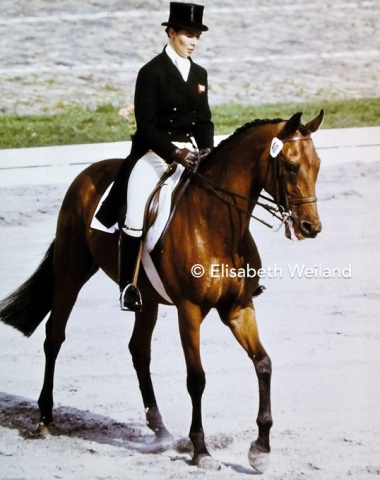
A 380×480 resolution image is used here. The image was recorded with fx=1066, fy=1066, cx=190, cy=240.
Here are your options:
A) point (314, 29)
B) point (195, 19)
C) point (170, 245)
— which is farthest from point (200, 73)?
point (314, 29)

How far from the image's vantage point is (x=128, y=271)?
3.91 m

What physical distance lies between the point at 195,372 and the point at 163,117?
92 centimetres

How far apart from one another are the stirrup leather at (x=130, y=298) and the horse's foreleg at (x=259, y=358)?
1.24 ft

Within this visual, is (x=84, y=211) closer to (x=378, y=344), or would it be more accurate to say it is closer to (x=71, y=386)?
(x=71, y=386)

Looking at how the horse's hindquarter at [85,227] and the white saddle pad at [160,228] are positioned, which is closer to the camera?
the white saddle pad at [160,228]

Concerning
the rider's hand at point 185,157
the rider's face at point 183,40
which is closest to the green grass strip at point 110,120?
the rider's face at point 183,40

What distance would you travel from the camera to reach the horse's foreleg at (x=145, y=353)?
4180 mm

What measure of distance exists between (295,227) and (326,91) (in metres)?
1.66

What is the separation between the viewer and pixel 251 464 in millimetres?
3762

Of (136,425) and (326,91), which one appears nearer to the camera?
(136,425)

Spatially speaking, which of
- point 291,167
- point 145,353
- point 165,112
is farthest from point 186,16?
point 145,353

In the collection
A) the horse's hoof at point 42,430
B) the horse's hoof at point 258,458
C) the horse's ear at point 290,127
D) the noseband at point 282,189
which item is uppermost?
the horse's ear at point 290,127

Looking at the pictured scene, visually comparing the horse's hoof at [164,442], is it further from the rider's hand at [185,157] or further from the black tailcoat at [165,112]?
the rider's hand at [185,157]

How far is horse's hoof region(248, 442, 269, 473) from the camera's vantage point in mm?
3742
